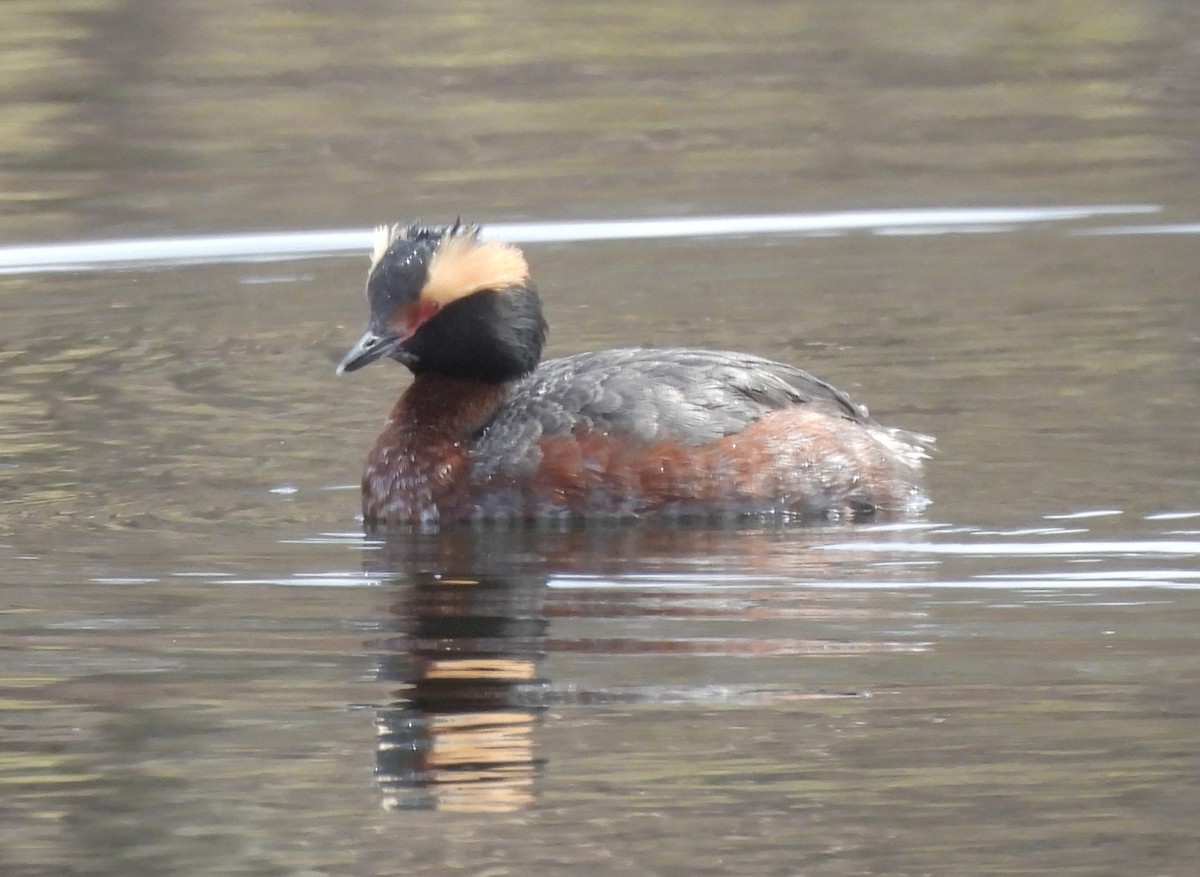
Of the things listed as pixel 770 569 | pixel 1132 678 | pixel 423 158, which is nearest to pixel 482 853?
pixel 1132 678

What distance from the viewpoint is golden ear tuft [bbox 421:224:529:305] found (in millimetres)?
9672

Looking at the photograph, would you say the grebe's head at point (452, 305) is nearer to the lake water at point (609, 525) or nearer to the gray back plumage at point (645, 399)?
the gray back plumage at point (645, 399)

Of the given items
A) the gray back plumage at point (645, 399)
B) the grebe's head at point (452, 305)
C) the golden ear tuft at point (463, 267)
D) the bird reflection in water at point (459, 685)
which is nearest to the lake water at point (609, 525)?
the bird reflection in water at point (459, 685)

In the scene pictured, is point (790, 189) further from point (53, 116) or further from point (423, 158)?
point (53, 116)

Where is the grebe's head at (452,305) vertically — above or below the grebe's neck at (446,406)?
above

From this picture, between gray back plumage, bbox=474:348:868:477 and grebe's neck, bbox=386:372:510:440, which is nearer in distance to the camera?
gray back plumage, bbox=474:348:868:477

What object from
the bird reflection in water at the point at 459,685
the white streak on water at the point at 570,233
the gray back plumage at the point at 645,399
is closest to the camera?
the bird reflection in water at the point at 459,685

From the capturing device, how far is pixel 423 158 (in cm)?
1628

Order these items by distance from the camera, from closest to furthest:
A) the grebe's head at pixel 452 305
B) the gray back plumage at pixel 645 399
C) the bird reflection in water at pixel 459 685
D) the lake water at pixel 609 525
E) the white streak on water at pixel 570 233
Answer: the lake water at pixel 609 525 < the bird reflection in water at pixel 459 685 < the gray back plumage at pixel 645 399 < the grebe's head at pixel 452 305 < the white streak on water at pixel 570 233

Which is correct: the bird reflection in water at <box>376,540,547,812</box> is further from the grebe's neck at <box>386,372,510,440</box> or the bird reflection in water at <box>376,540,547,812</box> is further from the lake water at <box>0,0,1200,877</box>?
the grebe's neck at <box>386,372,510,440</box>

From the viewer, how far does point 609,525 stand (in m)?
9.38

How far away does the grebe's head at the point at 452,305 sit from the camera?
9.64 m

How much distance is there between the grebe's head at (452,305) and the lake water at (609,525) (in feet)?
2.39

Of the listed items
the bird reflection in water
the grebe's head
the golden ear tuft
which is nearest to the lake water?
the bird reflection in water
